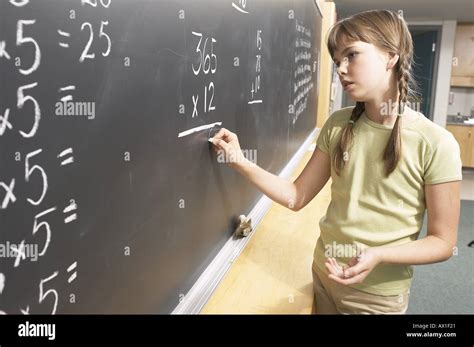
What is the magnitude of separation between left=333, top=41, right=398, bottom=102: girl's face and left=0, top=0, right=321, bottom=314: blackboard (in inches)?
13.1

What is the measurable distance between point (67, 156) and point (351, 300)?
0.83 meters

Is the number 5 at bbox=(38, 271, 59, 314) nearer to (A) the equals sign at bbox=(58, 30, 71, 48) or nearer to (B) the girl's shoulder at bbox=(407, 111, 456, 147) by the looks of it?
(A) the equals sign at bbox=(58, 30, 71, 48)

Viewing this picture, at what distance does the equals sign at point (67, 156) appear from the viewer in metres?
0.57

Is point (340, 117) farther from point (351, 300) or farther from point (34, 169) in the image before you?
point (34, 169)

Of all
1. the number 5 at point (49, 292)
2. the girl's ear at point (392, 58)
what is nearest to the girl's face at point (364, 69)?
the girl's ear at point (392, 58)

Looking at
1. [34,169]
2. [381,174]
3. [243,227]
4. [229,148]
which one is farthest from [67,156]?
[243,227]

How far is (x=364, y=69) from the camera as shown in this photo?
1003mm

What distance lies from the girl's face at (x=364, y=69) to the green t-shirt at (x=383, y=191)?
0.32 ft

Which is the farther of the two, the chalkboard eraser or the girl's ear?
the chalkboard eraser

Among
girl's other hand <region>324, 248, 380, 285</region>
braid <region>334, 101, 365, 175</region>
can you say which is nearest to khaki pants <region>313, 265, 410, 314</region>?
girl's other hand <region>324, 248, 380, 285</region>

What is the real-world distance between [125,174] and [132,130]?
0.08 meters

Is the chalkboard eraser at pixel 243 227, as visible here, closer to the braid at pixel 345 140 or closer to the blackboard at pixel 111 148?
the blackboard at pixel 111 148

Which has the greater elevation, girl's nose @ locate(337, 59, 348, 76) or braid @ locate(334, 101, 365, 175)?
girl's nose @ locate(337, 59, 348, 76)

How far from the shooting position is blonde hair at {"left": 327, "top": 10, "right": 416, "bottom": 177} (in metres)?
1.00
